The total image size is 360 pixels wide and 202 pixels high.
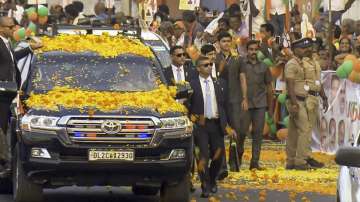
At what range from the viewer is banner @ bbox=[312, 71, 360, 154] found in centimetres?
2383

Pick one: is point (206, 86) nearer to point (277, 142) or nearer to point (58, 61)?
point (58, 61)

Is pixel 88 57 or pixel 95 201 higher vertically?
pixel 88 57

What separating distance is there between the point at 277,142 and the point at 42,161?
1249 centimetres

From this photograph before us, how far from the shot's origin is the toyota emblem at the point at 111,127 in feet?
50.5

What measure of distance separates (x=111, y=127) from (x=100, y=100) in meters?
0.51

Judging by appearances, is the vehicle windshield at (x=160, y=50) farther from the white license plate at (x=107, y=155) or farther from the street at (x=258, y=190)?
the white license plate at (x=107, y=155)

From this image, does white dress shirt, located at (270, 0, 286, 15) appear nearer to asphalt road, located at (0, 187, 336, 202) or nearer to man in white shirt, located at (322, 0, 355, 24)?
man in white shirt, located at (322, 0, 355, 24)

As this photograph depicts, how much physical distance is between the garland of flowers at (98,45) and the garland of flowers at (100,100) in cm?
106

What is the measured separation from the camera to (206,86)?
18219 mm

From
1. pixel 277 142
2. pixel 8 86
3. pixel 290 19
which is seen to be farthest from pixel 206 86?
pixel 290 19

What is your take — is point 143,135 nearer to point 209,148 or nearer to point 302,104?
point 209,148

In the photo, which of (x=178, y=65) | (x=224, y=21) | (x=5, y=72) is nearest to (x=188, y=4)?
(x=224, y=21)

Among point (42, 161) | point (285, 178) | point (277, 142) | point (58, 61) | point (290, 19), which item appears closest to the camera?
point (42, 161)

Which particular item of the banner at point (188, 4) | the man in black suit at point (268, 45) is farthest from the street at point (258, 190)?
the banner at point (188, 4)
